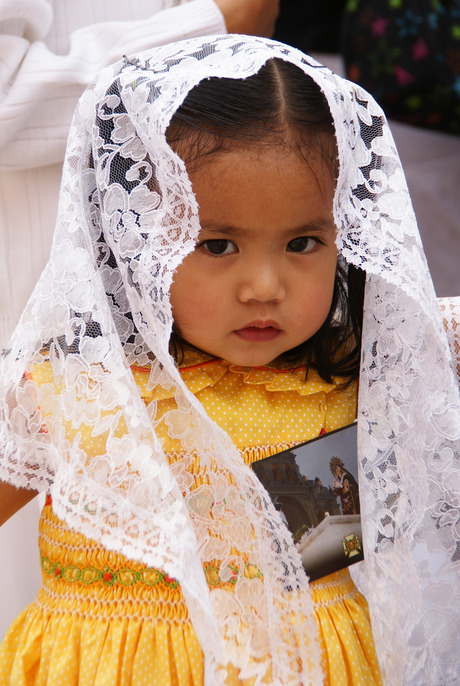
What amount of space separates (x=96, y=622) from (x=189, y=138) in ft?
2.04

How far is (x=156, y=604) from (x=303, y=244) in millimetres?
502

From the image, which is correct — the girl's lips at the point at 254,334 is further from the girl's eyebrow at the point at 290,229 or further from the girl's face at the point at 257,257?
the girl's eyebrow at the point at 290,229

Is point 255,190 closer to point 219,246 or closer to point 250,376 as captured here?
point 219,246

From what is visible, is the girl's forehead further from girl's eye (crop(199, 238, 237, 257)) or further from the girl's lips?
the girl's lips

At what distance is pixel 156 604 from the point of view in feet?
3.44

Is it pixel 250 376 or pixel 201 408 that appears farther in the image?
pixel 250 376

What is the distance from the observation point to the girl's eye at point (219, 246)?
98cm

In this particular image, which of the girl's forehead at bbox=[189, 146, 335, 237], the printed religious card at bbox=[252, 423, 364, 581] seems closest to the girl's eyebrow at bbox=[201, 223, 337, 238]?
the girl's forehead at bbox=[189, 146, 335, 237]

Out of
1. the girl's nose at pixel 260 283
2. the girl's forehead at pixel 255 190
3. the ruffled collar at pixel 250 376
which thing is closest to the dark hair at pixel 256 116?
the girl's forehead at pixel 255 190

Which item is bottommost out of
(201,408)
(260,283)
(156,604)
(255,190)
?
(156,604)

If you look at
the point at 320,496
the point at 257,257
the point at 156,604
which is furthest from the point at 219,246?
the point at 156,604

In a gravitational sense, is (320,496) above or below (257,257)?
below

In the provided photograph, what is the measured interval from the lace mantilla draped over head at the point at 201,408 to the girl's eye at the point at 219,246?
53 millimetres

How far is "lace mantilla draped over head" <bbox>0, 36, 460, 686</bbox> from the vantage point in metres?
0.93
